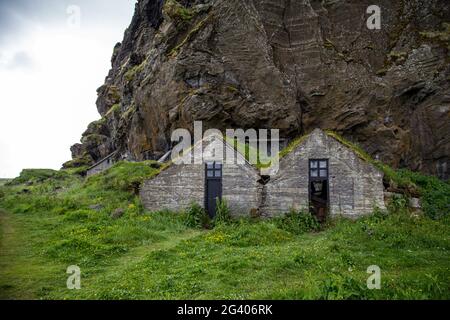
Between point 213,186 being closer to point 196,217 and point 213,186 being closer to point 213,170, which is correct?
point 213,170

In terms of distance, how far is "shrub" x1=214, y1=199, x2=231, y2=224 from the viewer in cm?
1810

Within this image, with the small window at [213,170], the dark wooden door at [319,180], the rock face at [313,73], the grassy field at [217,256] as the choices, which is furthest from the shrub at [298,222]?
the rock face at [313,73]

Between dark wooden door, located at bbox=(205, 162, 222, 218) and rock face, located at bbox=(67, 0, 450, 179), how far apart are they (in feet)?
35.6

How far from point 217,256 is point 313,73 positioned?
75.5 ft

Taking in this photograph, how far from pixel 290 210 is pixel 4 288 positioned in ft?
41.6

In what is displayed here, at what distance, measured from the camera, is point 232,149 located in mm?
19188

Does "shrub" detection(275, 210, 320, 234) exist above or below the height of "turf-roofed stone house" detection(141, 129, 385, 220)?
below

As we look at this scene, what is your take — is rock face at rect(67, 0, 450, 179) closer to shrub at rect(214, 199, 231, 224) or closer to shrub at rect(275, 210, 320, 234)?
shrub at rect(214, 199, 231, 224)

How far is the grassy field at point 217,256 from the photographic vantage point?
877cm

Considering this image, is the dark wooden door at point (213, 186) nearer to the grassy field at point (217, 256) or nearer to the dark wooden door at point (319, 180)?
the grassy field at point (217, 256)

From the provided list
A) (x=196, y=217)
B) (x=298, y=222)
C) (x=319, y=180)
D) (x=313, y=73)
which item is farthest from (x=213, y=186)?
(x=313, y=73)

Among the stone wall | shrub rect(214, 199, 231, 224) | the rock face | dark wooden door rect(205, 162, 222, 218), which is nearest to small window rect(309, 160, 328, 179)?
the stone wall
